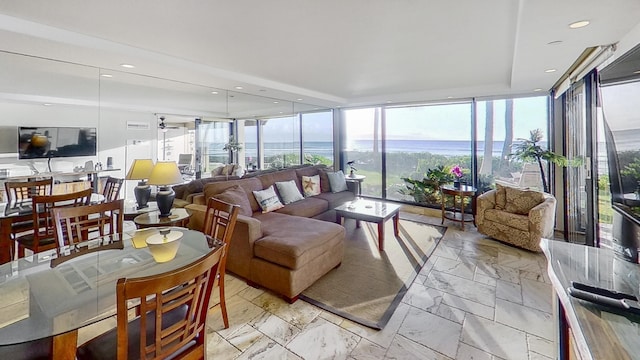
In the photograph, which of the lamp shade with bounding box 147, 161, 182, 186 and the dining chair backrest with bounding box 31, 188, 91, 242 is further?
the lamp shade with bounding box 147, 161, 182, 186

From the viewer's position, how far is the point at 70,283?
5.47 ft

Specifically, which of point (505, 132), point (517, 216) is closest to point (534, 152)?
point (505, 132)

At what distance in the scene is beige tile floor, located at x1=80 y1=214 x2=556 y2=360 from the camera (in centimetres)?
196

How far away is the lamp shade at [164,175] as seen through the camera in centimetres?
280

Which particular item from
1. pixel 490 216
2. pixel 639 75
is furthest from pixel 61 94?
pixel 490 216

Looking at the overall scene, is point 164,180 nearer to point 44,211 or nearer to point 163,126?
point 44,211

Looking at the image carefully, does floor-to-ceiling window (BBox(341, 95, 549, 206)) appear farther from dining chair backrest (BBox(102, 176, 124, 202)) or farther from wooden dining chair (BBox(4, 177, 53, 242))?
wooden dining chair (BBox(4, 177, 53, 242))

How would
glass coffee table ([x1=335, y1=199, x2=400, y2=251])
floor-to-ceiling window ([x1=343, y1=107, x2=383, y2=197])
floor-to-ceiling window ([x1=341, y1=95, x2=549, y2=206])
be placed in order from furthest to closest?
floor-to-ceiling window ([x1=343, y1=107, x2=383, y2=197]) < floor-to-ceiling window ([x1=341, y1=95, x2=549, y2=206]) < glass coffee table ([x1=335, y1=199, x2=400, y2=251])

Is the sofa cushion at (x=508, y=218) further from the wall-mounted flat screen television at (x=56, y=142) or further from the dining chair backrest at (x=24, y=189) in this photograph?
the dining chair backrest at (x=24, y=189)

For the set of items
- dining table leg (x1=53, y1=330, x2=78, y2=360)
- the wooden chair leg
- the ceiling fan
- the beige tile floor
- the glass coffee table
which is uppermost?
the ceiling fan

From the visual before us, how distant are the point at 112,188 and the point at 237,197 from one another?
1613 millimetres

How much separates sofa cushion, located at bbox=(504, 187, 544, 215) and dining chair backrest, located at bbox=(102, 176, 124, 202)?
5.48 m

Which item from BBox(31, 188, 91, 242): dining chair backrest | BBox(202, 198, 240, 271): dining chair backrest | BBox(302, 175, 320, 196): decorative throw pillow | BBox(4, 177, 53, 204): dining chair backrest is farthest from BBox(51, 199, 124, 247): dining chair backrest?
BBox(302, 175, 320, 196): decorative throw pillow

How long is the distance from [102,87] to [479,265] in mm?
4998
